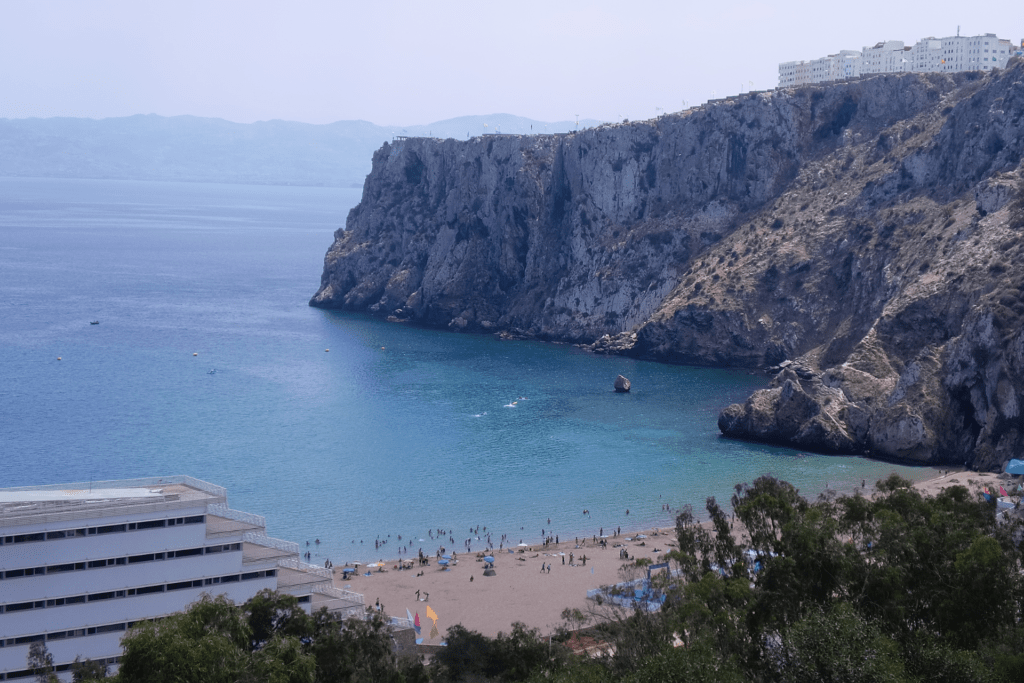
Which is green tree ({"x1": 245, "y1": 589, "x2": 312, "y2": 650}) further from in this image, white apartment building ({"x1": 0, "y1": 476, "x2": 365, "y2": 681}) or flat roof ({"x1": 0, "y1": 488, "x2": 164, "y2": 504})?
flat roof ({"x1": 0, "y1": 488, "x2": 164, "y2": 504})

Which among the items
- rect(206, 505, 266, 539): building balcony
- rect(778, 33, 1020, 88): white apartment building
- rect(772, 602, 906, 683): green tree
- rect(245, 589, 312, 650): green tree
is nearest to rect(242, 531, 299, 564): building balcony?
rect(206, 505, 266, 539): building balcony

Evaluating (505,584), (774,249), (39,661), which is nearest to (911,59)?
(774,249)

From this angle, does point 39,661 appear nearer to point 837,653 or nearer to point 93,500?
point 93,500

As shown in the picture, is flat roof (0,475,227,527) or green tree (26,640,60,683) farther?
flat roof (0,475,227,527)

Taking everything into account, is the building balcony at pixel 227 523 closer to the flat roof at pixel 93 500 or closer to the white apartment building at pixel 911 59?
the flat roof at pixel 93 500

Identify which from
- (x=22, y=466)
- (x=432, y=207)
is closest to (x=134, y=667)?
(x=22, y=466)
